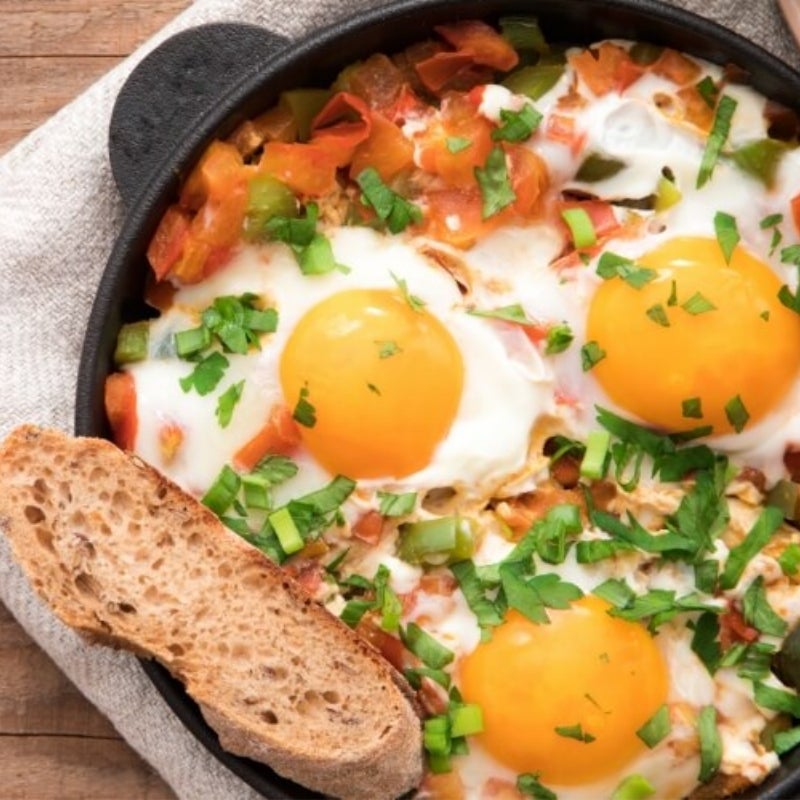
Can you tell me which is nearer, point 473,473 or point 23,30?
point 473,473

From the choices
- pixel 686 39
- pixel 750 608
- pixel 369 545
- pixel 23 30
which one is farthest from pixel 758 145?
pixel 23 30

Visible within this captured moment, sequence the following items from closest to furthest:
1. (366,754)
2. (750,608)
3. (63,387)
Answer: (366,754), (750,608), (63,387)

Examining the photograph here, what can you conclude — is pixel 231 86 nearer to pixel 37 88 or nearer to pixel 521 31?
pixel 521 31

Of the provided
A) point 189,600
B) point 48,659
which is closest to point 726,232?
point 189,600

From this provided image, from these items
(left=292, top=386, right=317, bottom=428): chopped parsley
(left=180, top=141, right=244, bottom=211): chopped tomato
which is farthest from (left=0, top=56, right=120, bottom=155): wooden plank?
(left=292, top=386, right=317, bottom=428): chopped parsley

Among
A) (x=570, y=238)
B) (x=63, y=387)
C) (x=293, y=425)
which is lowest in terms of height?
(x=63, y=387)

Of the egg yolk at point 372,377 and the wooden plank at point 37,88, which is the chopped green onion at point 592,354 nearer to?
the egg yolk at point 372,377

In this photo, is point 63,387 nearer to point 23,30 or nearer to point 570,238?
point 23,30
